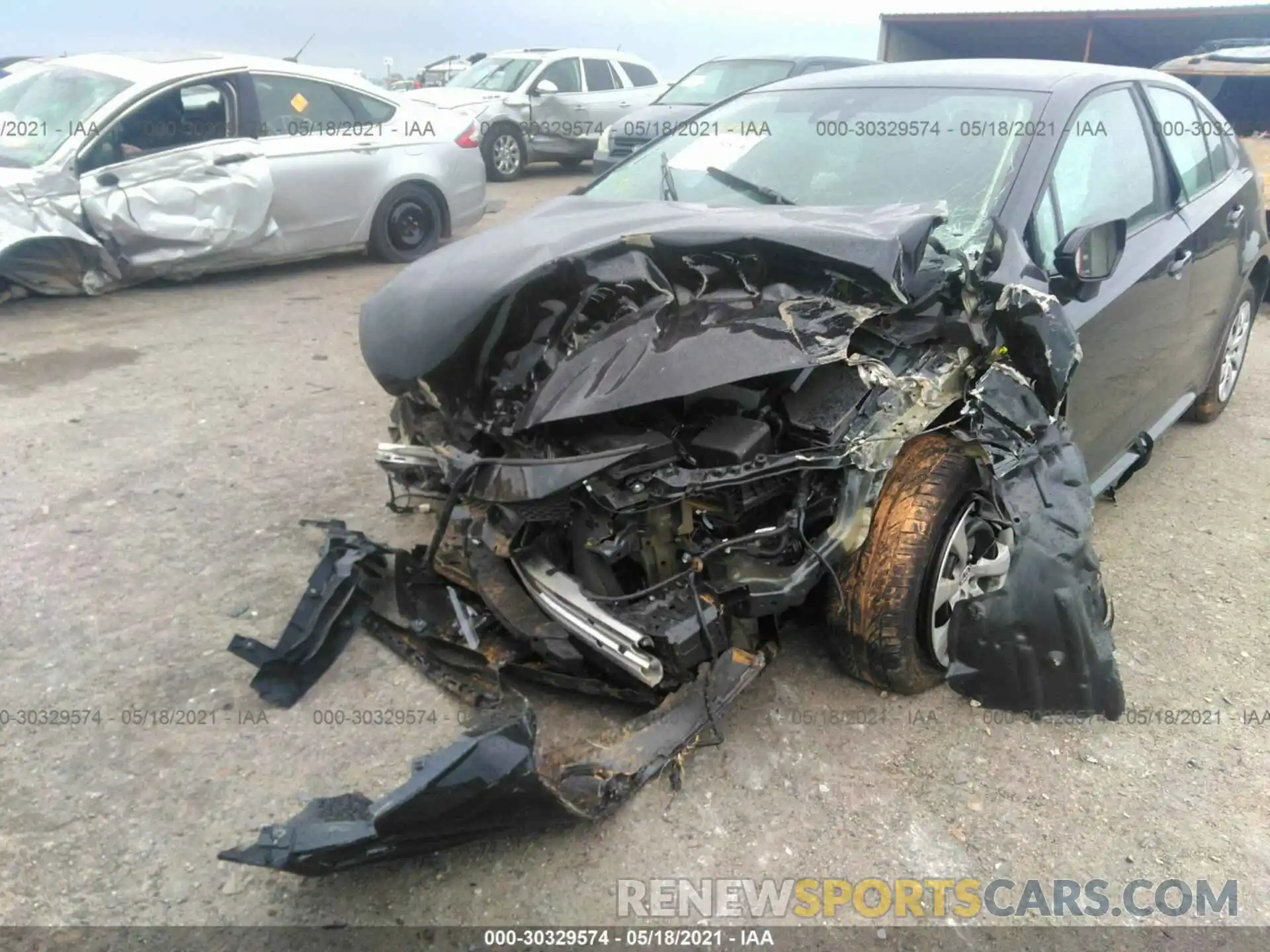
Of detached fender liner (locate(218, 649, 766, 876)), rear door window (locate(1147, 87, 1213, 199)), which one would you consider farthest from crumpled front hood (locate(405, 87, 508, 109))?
detached fender liner (locate(218, 649, 766, 876))

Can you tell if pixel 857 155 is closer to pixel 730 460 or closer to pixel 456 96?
pixel 730 460

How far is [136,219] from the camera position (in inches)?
245

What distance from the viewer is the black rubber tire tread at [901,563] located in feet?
8.11

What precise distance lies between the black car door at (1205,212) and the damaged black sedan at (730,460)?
2.63 feet

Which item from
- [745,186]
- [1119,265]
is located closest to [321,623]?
[745,186]

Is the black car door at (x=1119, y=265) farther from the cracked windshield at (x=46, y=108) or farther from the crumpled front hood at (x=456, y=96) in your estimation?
the crumpled front hood at (x=456, y=96)

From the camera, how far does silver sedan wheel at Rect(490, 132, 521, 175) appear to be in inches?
473

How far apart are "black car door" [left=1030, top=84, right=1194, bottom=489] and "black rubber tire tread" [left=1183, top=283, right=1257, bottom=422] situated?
809 mm

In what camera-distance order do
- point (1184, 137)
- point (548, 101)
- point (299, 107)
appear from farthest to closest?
1. point (548, 101)
2. point (299, 107)
3. point (1184, 137)

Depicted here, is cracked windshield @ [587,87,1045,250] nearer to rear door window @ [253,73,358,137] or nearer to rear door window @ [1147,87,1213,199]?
rear door window @ [1147,87,1213,199]

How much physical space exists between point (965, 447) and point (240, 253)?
19.5ft

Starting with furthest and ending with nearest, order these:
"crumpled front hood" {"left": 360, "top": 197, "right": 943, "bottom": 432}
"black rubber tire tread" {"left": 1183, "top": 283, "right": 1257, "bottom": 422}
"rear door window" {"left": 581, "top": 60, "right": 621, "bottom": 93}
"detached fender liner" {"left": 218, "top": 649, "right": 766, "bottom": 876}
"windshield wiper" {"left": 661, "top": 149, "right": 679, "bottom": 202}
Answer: "rear door window" {"left": 581, "top": 60, "right": 621, "bottom": 93} < "black rubber tire tread" {"left": 1183, "top": 283, "right": 1257, "bottom": 422} < "windshield wiper" {"left": 661, "top": 149, "right": 679, "bottom": 202} < "crumpled front hood" {"left": 360, "top": 197, "right": 943, "bottom": 432} < "detached fender liner" {"left": 218, "top": 649, "right": 766, "bottom": 876}

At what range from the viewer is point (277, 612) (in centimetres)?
308

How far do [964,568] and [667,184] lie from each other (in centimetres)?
181
